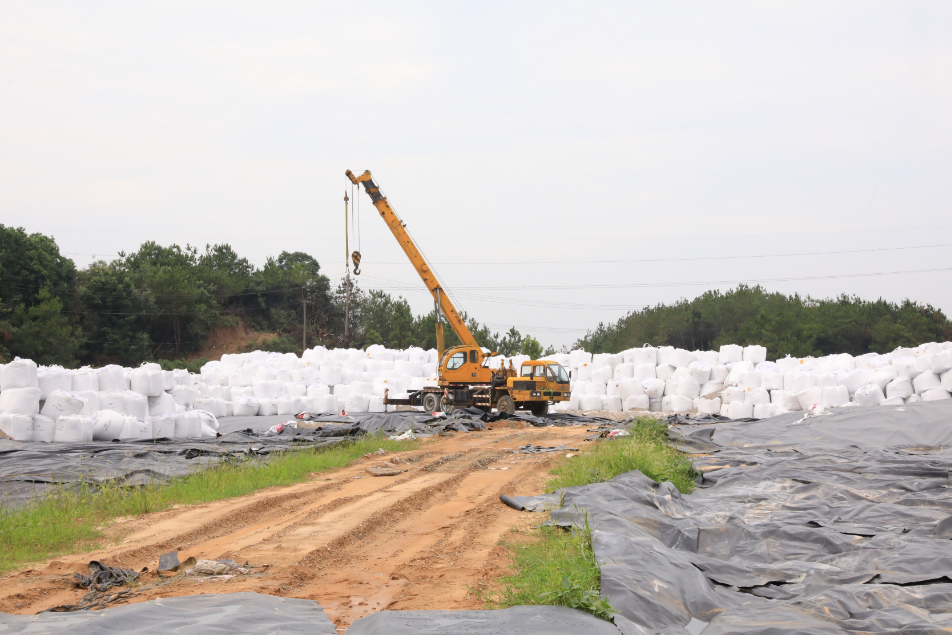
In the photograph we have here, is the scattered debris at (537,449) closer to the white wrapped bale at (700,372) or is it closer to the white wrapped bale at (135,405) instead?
the white wrapped bale at (135,405)

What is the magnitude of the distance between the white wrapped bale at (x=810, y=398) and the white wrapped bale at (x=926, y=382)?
6.76 ft

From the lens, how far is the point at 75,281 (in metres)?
35.8

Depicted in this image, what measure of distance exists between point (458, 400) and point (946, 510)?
45.7 ft

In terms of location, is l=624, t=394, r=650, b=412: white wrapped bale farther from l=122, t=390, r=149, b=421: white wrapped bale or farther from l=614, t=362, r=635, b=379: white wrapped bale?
l=122, t=390, r=149, b=421: white wrapped bale

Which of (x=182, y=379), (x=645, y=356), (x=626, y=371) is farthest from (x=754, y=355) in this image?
(x=182, y=379)

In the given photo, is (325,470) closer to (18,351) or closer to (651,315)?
(18,351)

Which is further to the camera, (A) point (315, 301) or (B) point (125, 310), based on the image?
(A) point (315, 301)

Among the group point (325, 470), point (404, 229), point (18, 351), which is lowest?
point (325, 470)

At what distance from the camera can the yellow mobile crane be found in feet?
64.1

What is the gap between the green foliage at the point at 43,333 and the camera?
29391 mm

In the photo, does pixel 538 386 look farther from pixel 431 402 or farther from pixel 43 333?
pixel 43 333

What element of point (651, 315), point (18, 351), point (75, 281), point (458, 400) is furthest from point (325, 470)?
point (651, 315)


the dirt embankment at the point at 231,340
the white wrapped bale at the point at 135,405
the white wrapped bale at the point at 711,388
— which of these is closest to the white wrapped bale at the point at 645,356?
the white wrapped bale at the point at 711,388

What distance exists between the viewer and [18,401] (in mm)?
12023
